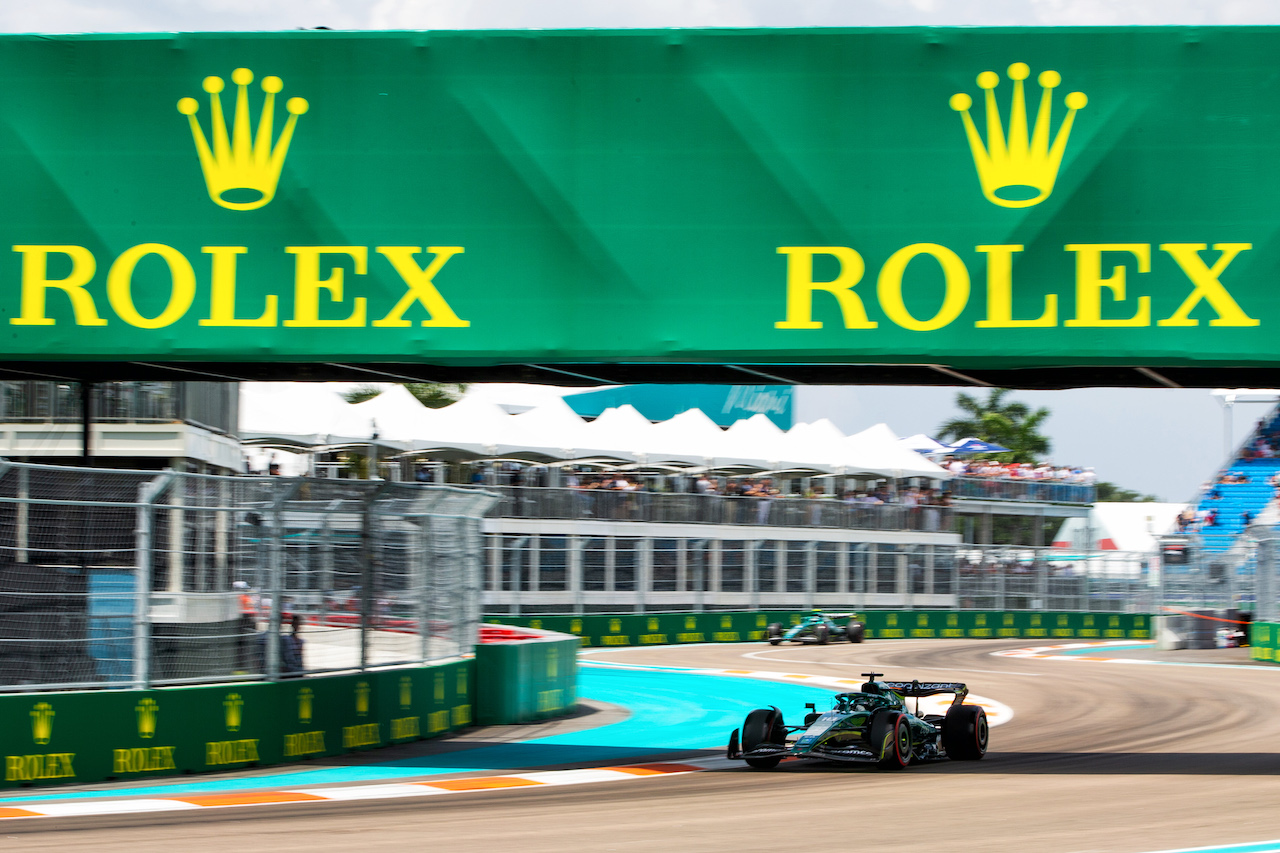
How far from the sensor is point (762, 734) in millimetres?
12945

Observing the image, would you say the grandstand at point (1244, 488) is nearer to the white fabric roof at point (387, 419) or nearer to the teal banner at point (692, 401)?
the teal banner at point (692, 401)

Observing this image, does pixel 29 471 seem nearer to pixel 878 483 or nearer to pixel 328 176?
pixel 328 176

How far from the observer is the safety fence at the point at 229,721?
11.2 m

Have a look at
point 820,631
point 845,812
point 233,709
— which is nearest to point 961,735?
point 845,812

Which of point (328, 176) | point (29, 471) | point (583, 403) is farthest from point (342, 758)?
point (583, 403)

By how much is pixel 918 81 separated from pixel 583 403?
56.2 meters

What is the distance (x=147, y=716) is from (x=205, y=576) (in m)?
1.17

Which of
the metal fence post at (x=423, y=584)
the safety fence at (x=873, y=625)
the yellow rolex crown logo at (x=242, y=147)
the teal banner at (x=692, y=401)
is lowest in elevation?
the safety fence at (x=873, y=625)

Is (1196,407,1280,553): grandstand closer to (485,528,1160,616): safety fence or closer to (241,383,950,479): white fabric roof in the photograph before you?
(485,528,1160,616): safety fence

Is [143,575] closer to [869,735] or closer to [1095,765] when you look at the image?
[869,735]

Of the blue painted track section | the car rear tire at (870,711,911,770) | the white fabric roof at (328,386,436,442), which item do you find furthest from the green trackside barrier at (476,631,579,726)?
the white fabric roof at (328,386,436,442)

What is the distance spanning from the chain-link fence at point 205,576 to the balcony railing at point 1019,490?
39917 mm

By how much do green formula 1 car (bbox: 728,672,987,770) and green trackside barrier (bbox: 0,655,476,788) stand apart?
3441 millimetres

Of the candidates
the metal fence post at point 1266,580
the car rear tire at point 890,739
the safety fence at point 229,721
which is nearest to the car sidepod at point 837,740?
the car rear tire at point 890,739
